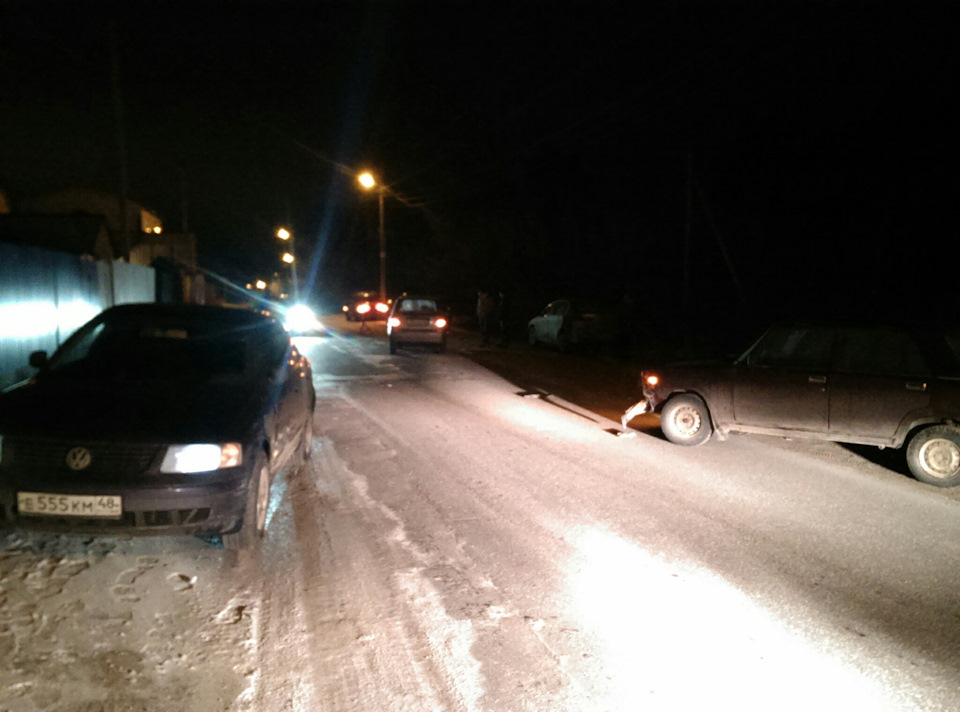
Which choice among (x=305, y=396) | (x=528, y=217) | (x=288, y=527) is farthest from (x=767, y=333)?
(x=528, y=217)

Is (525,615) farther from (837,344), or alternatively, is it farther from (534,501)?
(837,344)

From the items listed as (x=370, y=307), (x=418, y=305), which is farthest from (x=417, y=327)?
(x=370, y=307)

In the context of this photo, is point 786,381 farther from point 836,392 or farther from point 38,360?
point 38,360

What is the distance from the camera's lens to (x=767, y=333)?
28.2 ft

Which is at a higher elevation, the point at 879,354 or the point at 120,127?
the point at 120,127

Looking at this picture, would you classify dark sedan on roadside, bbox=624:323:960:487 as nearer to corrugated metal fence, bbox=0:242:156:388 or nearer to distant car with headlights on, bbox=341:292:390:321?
corrugated metal fence, bbox=0:242:156:388

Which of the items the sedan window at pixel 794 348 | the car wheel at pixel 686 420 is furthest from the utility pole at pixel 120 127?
the sedan window at pixel 794 348

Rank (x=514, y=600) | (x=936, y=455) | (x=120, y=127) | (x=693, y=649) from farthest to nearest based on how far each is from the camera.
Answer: (x=120, y=127) < (x=936, y=455) < (x=514, y=600) < (x=693, y=649)

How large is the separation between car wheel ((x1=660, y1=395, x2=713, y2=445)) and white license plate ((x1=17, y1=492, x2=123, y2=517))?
651 cm

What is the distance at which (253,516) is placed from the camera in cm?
516

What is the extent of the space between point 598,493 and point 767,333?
10.4ft

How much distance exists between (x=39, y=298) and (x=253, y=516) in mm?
11157

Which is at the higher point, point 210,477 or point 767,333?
point 767,333

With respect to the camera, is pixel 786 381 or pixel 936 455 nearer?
pixel 936 455
